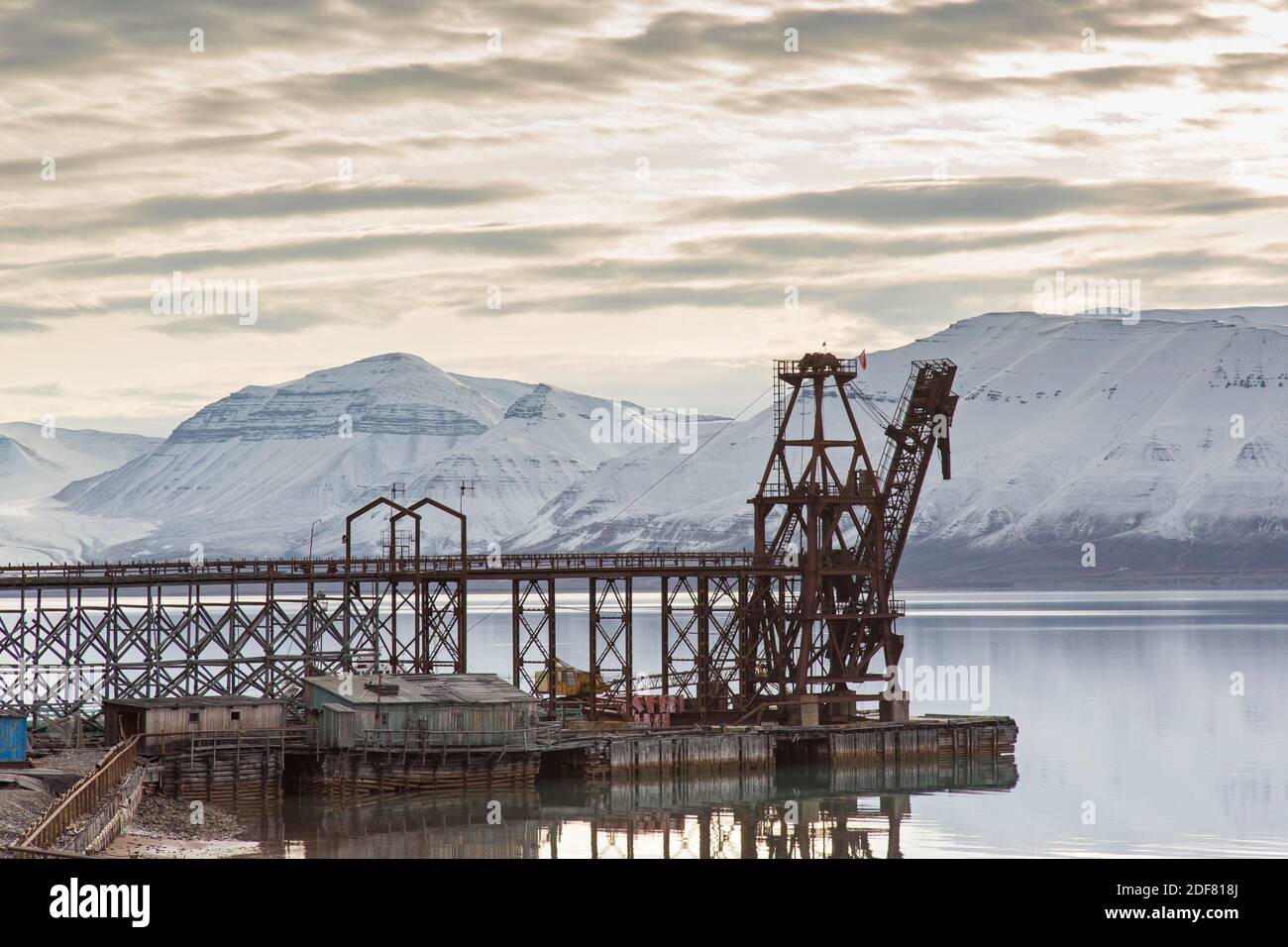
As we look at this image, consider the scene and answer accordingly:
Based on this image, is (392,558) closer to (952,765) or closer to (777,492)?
(777,492)

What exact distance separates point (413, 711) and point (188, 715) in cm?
893

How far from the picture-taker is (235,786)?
73938mm

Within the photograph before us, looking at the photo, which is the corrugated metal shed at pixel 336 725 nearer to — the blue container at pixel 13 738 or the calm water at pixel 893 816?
the calm water at pixel 893 816

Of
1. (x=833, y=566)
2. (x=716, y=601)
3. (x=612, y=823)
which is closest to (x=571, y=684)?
(x=716, y=601)

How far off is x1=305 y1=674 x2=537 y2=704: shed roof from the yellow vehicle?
14869 mm

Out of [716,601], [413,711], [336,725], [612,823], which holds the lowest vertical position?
[612,823]

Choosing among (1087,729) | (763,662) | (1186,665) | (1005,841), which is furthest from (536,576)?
(1186,665)

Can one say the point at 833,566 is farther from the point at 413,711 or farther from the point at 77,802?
the point at 77,802

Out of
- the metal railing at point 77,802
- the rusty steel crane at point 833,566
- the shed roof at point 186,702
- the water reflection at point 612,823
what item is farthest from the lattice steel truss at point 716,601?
the metal railing at point 77,802

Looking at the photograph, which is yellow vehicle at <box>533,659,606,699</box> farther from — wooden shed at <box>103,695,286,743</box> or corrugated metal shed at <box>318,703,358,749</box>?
wooden shed at <box>103,695,286,743</box>

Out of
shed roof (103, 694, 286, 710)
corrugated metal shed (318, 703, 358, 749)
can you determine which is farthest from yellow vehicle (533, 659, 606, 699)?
shed roof (103, 694, 286, 710)

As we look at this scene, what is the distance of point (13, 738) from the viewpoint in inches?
2731
